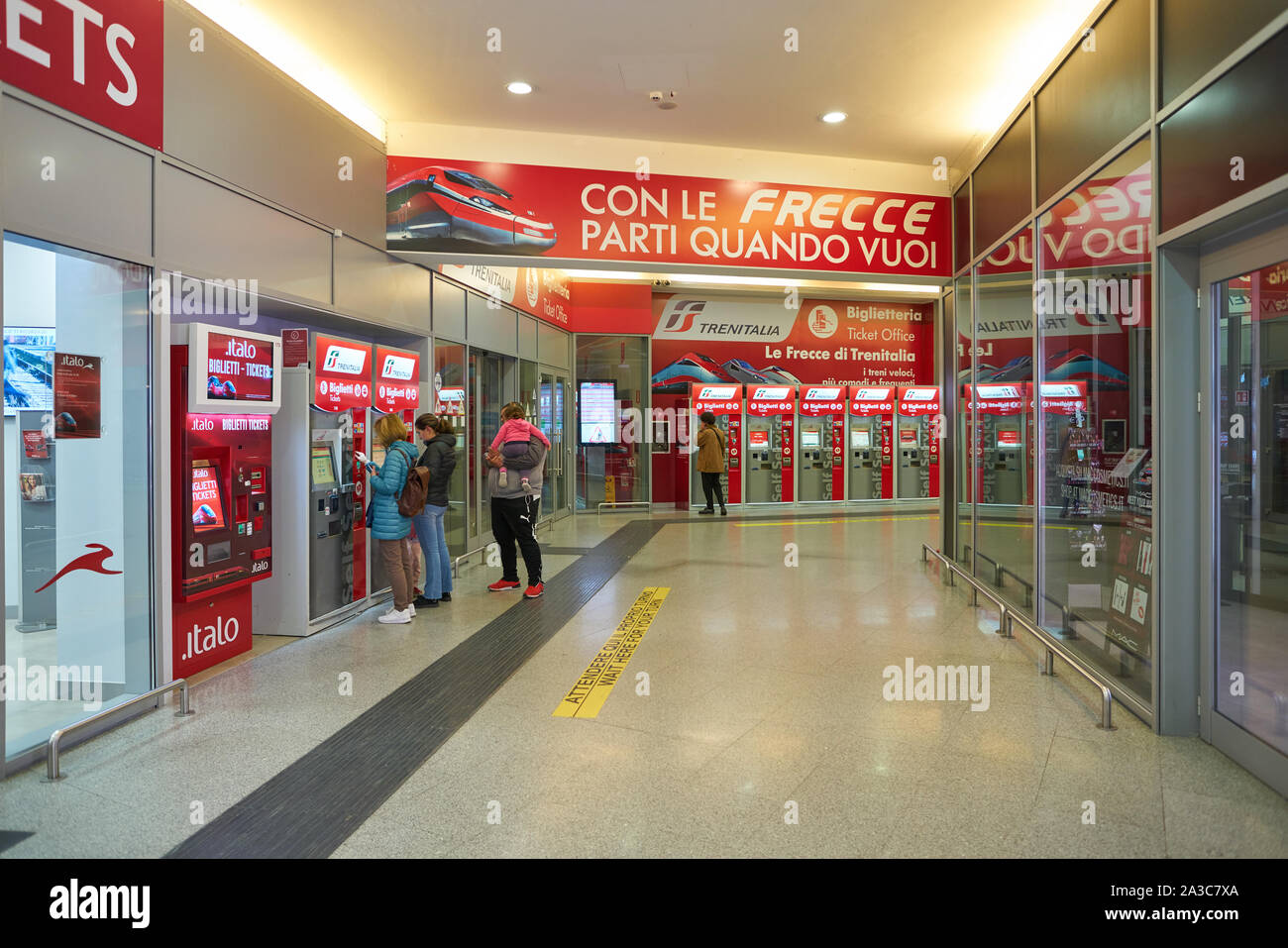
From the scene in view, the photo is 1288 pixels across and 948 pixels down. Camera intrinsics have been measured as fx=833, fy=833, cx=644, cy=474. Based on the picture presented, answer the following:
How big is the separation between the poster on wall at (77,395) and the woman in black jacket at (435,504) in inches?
97.5

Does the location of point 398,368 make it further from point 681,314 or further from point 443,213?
point 681,314

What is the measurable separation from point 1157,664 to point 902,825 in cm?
166

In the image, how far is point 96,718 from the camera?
3.55 meters

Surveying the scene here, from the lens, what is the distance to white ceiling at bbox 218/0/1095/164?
4855 millimetres

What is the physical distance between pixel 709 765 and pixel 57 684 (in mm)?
3223

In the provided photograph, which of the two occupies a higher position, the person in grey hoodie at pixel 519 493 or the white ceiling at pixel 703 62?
the white ceiling at pixel 703 62

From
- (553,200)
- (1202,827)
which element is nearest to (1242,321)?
(1202,827)

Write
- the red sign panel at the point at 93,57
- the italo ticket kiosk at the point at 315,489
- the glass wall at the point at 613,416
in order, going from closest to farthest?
the red sign panel at the point at 93,57 < the italo ticket kiosk at the point at 315,489 < the glass wall at the point at 613,416

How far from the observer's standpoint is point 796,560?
8484mm

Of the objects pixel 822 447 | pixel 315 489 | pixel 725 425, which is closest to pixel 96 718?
pixel 315 489

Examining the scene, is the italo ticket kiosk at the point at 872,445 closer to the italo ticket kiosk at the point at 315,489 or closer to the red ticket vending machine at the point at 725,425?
the red ticket vending machine at the point at 725,425

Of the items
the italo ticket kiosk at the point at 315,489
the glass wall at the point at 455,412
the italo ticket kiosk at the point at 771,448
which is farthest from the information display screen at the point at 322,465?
the italo ticket kiosk at the point at 771,448

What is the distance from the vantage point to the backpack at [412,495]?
5820mm
